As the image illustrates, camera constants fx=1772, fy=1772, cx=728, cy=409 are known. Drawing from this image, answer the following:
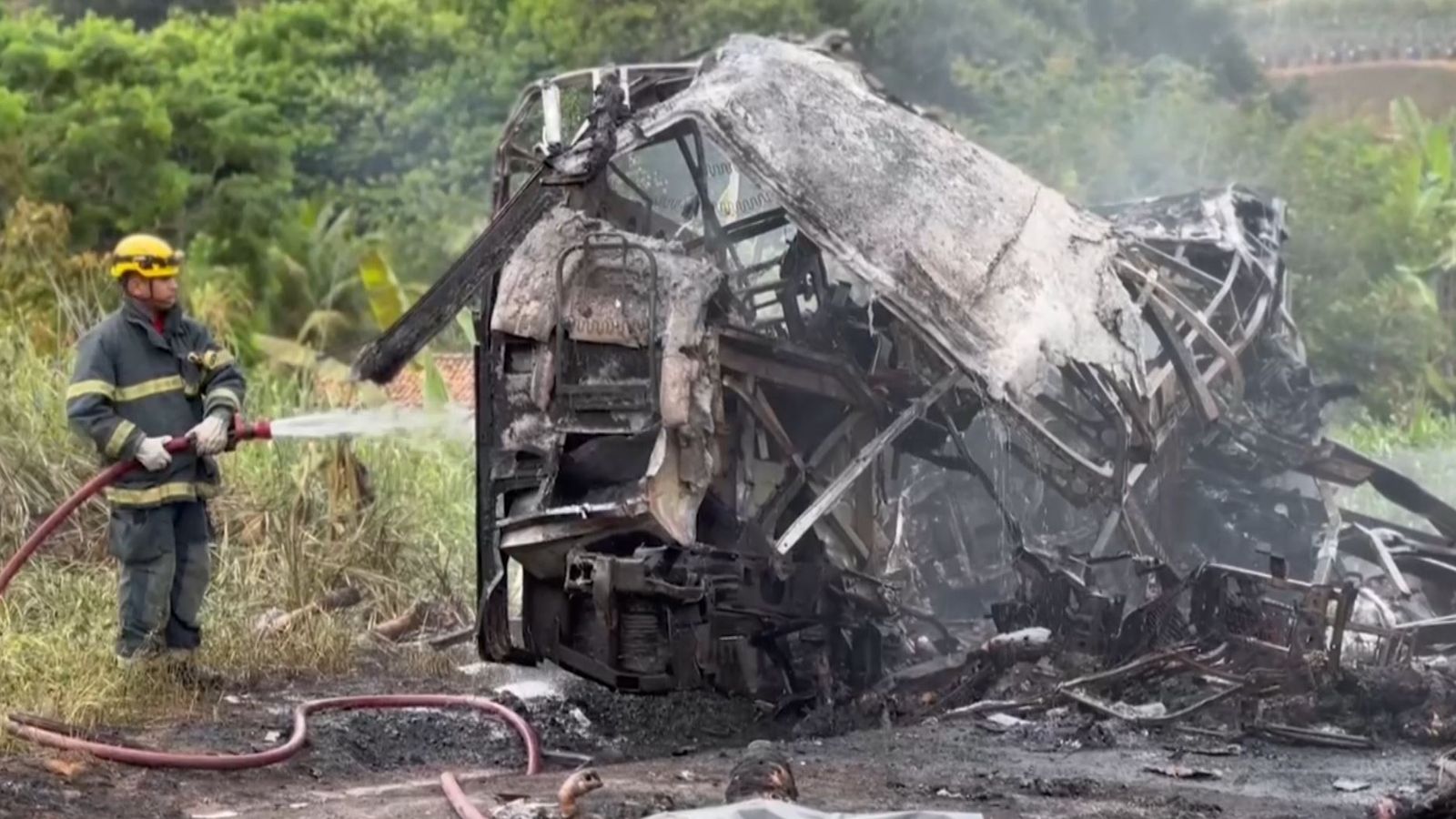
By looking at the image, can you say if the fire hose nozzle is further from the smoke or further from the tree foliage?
the smoke

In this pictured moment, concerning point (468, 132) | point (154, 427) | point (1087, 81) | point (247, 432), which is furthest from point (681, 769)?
point (468, 132)

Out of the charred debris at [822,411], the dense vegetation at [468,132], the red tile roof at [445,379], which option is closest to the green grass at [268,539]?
the charred debris at [822,411]

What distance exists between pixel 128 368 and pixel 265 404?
530cm

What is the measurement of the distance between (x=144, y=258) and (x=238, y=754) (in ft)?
6.77

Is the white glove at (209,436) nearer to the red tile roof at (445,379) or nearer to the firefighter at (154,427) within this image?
the firefighter at (154,427)

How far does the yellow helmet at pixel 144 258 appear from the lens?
7.15m

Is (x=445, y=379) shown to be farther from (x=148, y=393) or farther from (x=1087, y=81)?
(x=148, y=393)

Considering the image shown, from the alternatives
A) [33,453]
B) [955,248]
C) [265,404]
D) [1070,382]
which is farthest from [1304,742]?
[265,404]

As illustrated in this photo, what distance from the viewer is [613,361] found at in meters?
6.63

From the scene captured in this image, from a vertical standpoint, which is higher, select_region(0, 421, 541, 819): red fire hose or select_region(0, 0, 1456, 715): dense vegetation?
select_region(0, 0, 1456, 715): dense vegetation

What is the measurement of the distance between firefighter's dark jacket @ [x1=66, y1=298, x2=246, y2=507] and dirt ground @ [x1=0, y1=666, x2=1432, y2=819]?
982 millimetres

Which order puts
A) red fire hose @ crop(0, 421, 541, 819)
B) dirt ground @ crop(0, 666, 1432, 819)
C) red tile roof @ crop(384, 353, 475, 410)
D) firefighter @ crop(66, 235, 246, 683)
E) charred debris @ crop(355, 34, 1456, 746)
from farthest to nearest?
red tile roof @ crop(384, 353, 475, 410)
firefighter @ crop(66, 235, 246, 683)
charred debris @ crop(355, 34, 1456, 746)
red fire hose @ crop(0, 421, 541, 819)
dirt ground @ crop(0, 666, 1432, 819)

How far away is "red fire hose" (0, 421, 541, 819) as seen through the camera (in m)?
6.06

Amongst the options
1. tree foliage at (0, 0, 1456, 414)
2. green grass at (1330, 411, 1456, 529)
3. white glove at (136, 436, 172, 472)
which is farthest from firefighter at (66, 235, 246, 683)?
tree foliage at (0, 0, 1456, 414)
